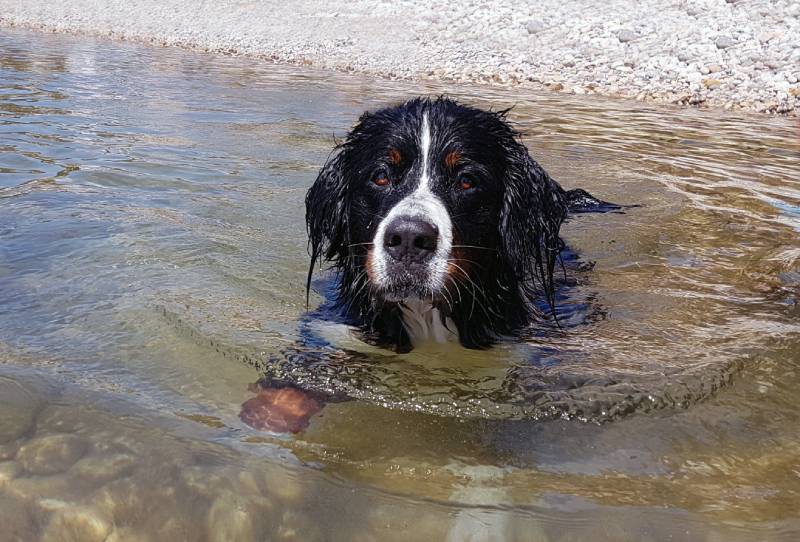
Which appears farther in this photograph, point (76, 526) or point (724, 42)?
point (724, 42)

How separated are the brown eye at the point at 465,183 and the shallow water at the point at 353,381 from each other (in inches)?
34.7

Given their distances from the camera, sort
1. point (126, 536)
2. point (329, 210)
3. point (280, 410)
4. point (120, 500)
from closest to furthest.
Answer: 1. point (126, 536)
2. point (120, 500)
3. point (280, 410)
4. point (329, 210)

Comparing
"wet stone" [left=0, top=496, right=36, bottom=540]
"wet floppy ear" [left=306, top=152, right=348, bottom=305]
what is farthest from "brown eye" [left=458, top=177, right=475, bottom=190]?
"wet stone" [left=0, top=496, right=36, bottom=540]

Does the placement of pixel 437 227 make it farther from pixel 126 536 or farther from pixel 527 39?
pixel 527 39

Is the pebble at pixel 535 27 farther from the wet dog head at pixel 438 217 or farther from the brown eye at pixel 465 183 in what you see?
the brown eye at pixel 465 183

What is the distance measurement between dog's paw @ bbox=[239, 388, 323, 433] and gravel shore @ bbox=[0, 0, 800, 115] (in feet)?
44.2

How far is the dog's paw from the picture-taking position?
126 inches

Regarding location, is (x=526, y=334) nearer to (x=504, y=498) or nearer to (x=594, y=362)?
(x=594, y=362)

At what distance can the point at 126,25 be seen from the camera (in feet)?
112

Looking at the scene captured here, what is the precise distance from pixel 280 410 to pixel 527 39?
22.7 metres

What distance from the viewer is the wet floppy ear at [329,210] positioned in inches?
174

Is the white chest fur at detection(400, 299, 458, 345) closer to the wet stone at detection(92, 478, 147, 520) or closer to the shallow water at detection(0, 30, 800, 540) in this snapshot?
the shallow water at detection(0, 30, 800, 540)

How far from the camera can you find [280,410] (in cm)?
332

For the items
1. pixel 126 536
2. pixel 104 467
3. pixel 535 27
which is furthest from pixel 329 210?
pixel 535 27
